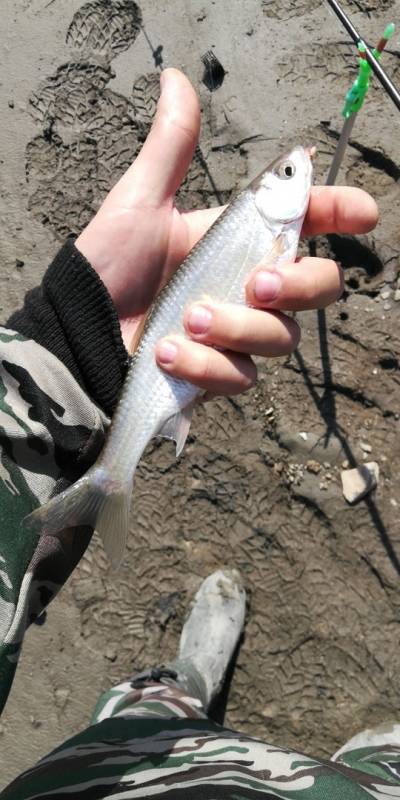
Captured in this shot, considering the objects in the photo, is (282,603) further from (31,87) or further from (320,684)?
(31,87)

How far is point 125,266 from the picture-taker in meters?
2.38

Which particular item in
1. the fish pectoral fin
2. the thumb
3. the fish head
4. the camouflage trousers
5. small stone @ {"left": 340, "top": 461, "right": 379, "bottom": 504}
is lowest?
small stone @ {"left": 340, "top": 461, "right": 379, "bottom": 504}

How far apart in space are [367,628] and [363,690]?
31 cm

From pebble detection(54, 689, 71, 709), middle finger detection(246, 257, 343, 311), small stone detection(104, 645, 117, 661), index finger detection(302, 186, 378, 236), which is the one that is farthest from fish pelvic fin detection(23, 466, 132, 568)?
pebble detection(54, 689, 71, 709)

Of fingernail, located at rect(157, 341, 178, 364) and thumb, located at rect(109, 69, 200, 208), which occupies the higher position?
thumb, located at rect(109, 69, 200, 208)

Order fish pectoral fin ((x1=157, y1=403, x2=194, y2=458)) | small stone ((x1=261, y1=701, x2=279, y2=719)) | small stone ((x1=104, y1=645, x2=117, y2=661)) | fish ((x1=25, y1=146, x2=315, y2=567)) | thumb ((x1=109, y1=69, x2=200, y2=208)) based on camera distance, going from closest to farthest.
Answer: fish ((x1=25, y1=146, x2=315, y2=567))
fish pectoral fin ((x1=157, y1=403, x2=194, y2=458))
thumb ((x1=109, y1=69, x2=200, y2=208))
small stone ((x1=261, y1=701, x2=279, y2=719))
small stone ((x1=104, y1=645, x2=117, y2=661))

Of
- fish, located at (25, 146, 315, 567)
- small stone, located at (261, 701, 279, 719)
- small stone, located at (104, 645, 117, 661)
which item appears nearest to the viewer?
fish, located at (25, 146, 315, 567)

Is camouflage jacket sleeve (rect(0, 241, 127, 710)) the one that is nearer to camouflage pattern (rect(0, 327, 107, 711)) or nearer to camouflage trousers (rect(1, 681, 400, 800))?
camouflage pattern (rect(0, 327, 107, 711))

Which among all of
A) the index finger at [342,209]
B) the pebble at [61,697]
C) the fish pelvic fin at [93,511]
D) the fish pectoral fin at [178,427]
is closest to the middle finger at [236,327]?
the fish pectoral fin at [178,427]

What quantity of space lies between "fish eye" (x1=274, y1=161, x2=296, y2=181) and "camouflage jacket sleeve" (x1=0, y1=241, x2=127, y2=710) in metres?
0.75

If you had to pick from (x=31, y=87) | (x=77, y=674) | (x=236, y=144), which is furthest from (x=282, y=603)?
(x=31, y=87)

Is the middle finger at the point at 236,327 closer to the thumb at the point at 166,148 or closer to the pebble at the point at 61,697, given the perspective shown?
the thumb at the point at 166,148

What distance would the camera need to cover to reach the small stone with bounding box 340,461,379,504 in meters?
3.24

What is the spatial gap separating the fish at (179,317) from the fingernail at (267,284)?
9 centimetres
